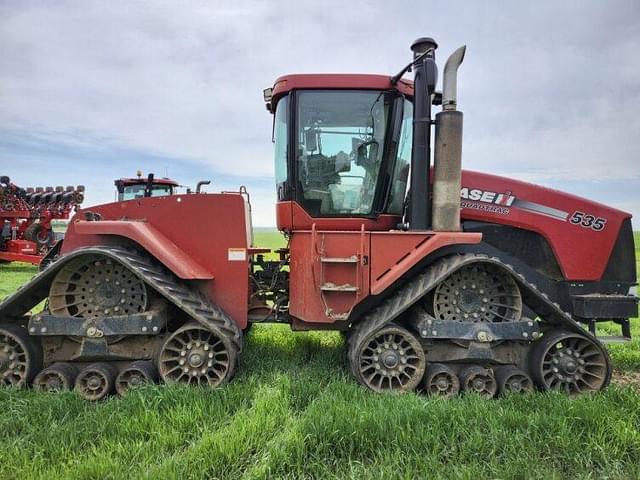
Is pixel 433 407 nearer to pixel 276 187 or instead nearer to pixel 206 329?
pixel 206 329

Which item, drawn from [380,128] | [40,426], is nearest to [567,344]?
[380,128]

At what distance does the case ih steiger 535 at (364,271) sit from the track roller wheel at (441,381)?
0.04ft

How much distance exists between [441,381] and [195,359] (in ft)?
7.41

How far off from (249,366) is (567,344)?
3193 mm

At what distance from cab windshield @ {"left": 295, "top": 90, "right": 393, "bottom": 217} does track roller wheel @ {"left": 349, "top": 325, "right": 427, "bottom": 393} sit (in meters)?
1.29

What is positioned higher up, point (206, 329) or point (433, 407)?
point (206, 329)

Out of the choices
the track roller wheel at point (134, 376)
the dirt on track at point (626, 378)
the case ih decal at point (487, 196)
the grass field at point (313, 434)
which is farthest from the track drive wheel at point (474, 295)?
the track roller wheel at point (134, 376)

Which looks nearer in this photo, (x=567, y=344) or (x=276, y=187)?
(x=567, y=344)

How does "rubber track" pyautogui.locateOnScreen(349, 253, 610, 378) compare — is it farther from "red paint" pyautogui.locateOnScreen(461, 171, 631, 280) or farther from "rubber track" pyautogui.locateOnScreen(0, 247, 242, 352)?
"rubber track" pyautogui.locateOnScreen(0, 247, 242, 352)

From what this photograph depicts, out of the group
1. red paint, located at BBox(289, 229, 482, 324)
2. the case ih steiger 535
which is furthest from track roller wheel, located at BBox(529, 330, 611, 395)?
red paint, located at BBox(289, 229, 482, 324)

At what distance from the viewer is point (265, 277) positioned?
483 cm

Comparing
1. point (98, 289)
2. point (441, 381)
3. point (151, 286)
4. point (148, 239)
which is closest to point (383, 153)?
point (441, 381)

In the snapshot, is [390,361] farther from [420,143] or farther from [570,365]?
[420,143]

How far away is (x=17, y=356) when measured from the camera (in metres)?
3.71
